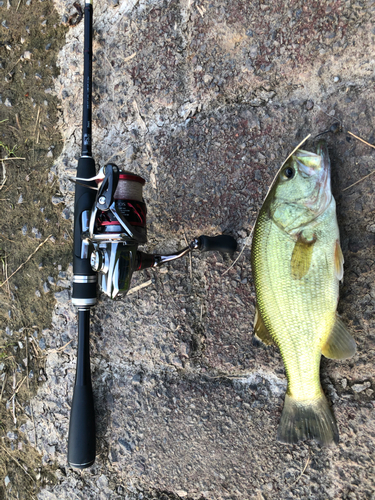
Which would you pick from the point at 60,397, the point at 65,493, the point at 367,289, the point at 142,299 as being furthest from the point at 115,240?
the point at 65,493

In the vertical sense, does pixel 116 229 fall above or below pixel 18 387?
above

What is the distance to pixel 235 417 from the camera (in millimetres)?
1633

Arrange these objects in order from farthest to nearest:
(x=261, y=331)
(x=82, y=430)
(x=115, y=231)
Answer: (x=82, y=430)
(x=261, y=331)
(x=115, y=231)

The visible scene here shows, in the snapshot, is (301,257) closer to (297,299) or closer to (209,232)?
(297,299)

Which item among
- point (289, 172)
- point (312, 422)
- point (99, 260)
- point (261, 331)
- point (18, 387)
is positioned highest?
point (289, 172)

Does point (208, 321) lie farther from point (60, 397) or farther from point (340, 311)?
point (60, 397)

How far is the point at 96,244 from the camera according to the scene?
138cm

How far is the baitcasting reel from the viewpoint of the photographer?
128 cm

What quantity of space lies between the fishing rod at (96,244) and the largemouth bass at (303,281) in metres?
0.25

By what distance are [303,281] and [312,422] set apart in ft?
1.83

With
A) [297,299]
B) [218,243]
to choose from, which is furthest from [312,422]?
[218,243]

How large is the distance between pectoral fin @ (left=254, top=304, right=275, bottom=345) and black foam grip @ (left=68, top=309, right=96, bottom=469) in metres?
0.79

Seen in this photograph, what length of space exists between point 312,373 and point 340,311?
29 centimetres

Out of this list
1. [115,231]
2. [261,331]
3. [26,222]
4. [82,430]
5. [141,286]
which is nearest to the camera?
[115,231]
